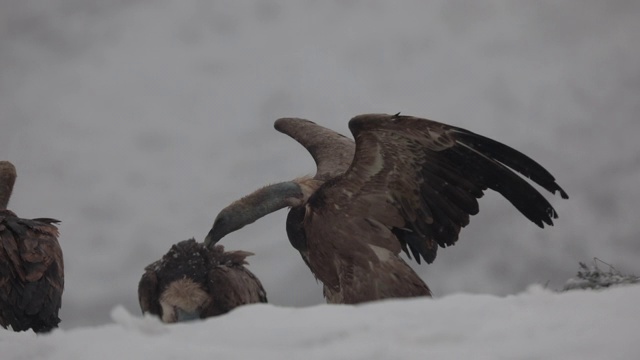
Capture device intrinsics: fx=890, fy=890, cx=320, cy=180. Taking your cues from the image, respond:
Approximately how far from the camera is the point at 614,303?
4.19 m

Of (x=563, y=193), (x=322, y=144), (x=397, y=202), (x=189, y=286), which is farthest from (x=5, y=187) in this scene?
(x=563, y=193)

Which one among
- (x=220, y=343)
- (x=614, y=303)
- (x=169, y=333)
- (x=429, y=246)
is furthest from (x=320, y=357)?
(x=429, y=246)

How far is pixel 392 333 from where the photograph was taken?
13.1 ft

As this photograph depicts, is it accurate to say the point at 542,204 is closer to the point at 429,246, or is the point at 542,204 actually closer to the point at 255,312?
the point at 429,246

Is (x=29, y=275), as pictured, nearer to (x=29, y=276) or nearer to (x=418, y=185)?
(x=29, y=276)

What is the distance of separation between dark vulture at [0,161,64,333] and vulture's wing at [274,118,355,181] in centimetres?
303

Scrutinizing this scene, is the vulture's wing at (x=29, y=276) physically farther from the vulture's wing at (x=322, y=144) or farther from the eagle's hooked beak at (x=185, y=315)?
the eagle's hooked beak at (x=185, y=315)

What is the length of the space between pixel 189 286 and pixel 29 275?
3.33 metres

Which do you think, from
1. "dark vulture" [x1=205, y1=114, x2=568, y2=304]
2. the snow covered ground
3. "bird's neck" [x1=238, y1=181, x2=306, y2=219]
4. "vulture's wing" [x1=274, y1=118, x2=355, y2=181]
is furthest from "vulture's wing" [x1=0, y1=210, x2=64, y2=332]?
the snow covered ground

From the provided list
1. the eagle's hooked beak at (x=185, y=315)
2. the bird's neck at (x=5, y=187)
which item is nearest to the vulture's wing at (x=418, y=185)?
the eagle's hooked beak at (x=185, y=315)

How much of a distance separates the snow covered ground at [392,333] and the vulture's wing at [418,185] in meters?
2.86

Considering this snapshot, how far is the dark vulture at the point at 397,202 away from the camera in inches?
285

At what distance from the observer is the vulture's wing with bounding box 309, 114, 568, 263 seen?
23.7 feet

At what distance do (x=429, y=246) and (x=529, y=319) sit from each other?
366 cm
